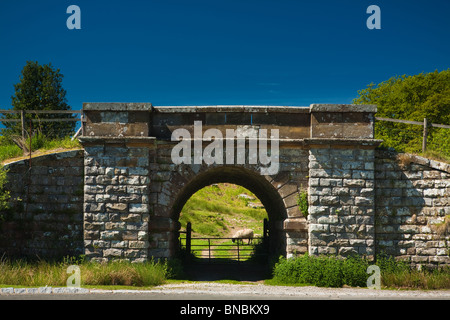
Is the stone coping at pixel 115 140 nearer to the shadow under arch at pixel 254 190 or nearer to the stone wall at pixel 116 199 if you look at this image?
the stone wall at pixel 116 199

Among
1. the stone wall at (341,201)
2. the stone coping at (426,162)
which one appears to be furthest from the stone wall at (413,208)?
the stone wall at (341,201)

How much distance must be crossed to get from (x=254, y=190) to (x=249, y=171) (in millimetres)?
4167

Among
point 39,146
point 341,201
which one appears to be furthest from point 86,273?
point 341,201

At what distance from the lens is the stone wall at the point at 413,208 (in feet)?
34.3

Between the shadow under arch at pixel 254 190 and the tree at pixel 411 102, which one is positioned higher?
the tree at pixel 411 102

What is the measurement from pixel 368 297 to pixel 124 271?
549 cm

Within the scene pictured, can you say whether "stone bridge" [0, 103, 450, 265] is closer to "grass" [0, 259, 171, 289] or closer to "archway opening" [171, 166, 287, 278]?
"grass" [0, 259, 171, 289]

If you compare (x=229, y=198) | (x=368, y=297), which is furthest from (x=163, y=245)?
(x=229, y=198)

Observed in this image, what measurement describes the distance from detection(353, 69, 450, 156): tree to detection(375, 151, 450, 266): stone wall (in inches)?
532

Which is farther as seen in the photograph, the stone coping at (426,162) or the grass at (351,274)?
the stone coping at (426,162)

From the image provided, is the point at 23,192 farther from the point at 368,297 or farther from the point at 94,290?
the point at 368,297

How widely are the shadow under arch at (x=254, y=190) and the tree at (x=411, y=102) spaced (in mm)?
13298

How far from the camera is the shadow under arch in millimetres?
11000

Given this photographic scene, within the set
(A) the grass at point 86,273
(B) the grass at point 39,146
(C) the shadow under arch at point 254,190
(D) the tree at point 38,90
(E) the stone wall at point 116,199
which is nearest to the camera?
(A) the grass at point 86,273
